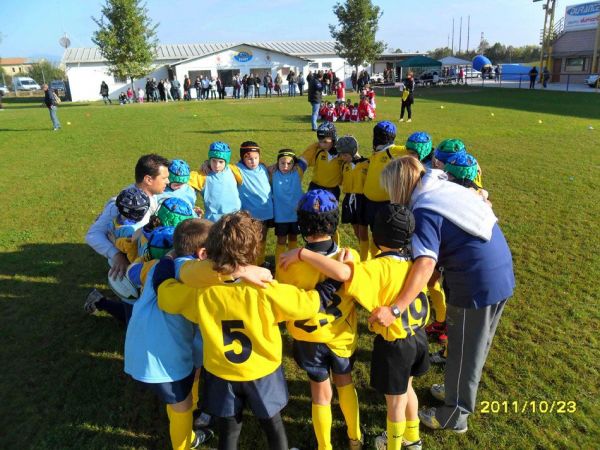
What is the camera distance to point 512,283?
2.84m

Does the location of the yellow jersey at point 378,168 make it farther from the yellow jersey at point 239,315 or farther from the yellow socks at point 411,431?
the yellow jersey at point 239,315

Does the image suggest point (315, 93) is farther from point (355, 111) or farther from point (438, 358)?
point (438, 358)

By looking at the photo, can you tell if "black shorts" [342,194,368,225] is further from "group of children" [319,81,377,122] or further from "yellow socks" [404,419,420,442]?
"group of children" [319,81,377,122]

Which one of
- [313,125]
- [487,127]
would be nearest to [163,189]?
[313,125]

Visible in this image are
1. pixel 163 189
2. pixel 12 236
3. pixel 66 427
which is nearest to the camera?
pixel 66 427

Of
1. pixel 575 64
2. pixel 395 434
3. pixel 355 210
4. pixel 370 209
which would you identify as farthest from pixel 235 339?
pixel 575 64

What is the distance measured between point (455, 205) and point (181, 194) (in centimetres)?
276

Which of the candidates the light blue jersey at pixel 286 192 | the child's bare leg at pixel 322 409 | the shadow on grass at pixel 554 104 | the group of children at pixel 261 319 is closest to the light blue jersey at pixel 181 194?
the group of children at pixel 261 319

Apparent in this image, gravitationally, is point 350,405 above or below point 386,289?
below

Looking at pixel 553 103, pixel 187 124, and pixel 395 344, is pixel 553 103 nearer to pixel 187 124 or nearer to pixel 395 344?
pixel 187 124

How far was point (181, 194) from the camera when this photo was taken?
4.33m

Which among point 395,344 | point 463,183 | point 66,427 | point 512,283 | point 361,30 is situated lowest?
point 66,427

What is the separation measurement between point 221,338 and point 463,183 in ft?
8.25

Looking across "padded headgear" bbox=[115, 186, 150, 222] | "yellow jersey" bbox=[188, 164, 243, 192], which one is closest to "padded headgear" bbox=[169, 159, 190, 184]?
"yellow jersey" bbox=[188, 164, 243, 192]
